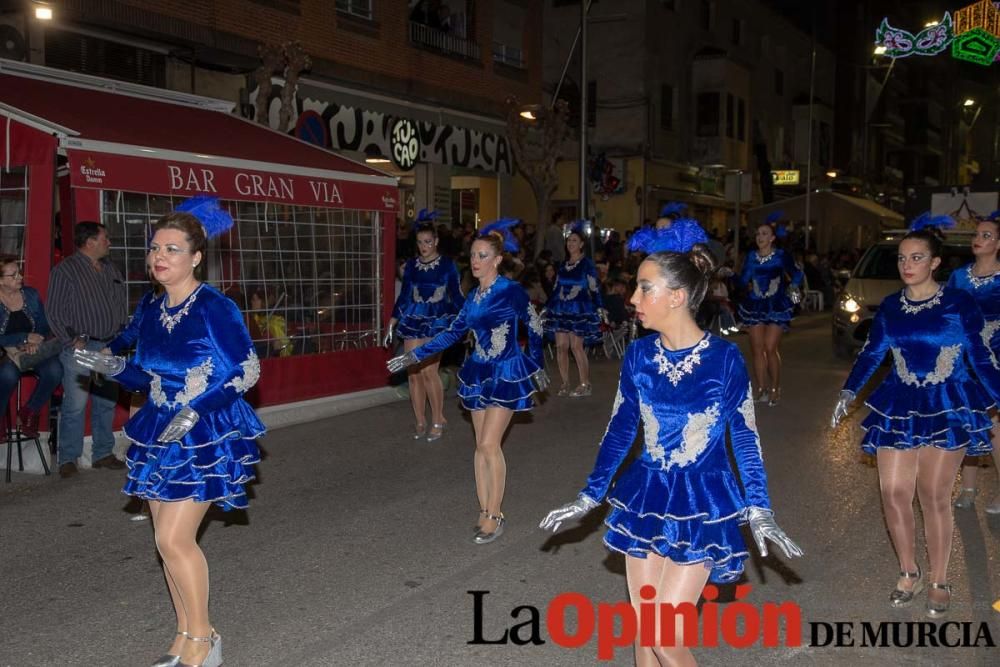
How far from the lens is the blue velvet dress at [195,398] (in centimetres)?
427

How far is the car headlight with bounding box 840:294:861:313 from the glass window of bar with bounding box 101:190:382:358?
7.84 meters

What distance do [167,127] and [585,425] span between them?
17.5 ft

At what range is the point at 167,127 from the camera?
10.3m

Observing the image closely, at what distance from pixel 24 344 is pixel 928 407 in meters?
6.69

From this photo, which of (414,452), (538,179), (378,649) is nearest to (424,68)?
(538,179)

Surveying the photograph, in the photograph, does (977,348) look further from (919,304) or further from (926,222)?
(926,222)

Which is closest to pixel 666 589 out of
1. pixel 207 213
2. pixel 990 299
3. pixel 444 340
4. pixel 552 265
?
pixel 207 213

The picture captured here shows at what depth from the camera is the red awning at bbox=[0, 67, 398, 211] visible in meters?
8.66

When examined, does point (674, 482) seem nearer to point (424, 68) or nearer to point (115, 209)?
point (115, 209)

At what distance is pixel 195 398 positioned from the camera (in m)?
4.31

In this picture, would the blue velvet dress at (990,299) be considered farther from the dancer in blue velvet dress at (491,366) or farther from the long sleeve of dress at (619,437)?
the long sleeve of dress at (619,437)

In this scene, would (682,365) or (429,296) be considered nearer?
(682,365)

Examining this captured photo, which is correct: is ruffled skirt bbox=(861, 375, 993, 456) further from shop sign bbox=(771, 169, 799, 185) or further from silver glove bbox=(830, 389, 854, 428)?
shop sign bbox=(771, 169, 799, 185)

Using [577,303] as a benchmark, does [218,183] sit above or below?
above
